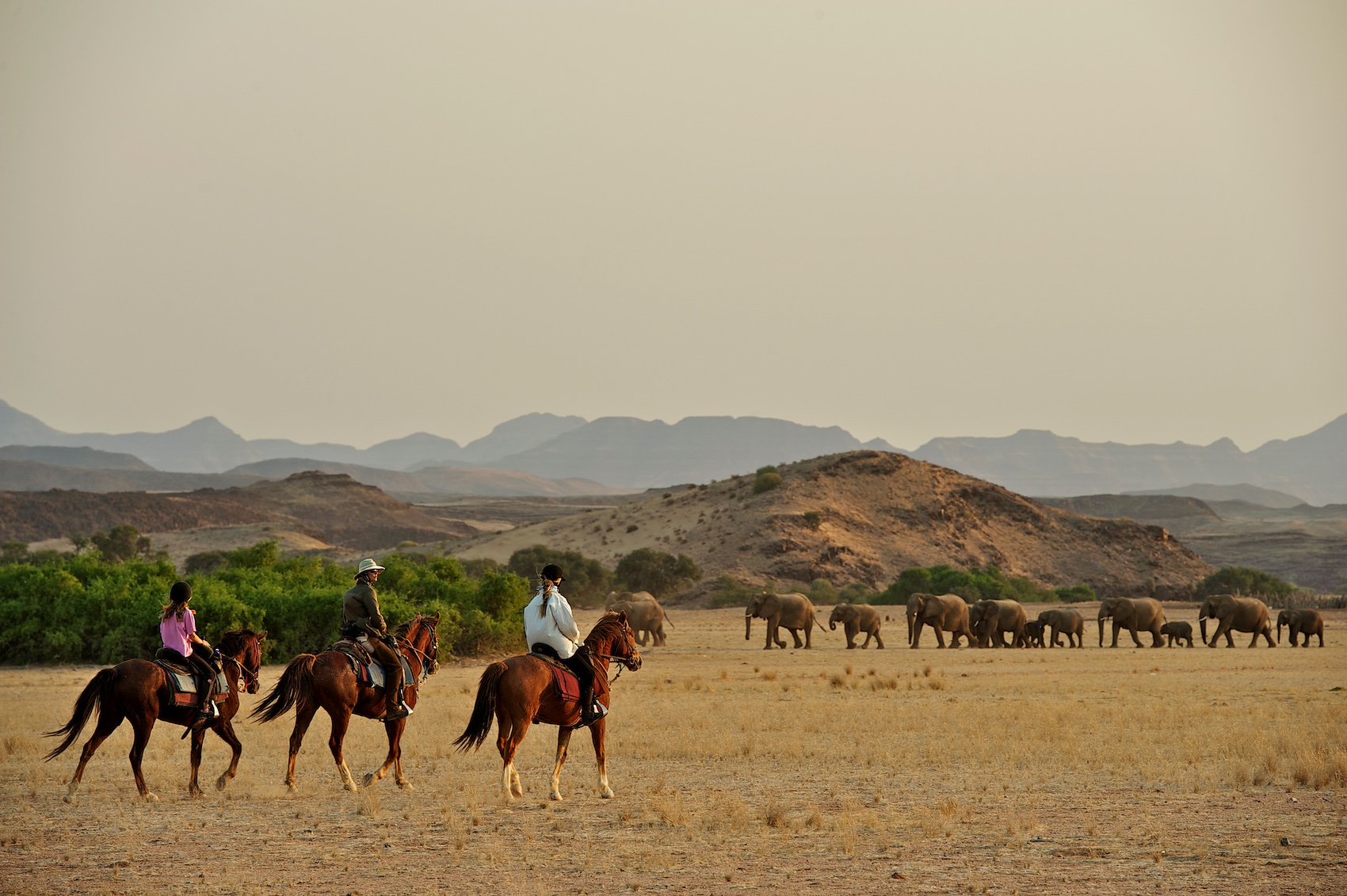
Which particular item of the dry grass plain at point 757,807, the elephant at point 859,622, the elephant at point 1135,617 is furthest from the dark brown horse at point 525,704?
the elephant at point 1135,617

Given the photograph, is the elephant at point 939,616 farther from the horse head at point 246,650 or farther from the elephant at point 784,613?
the horse head at point 246,650

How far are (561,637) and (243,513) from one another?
14669 centimetres

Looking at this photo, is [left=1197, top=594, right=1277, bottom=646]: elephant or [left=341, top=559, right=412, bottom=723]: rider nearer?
[left=341, top=559, right=412, bottom=723]: rider

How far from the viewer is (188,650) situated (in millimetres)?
14555

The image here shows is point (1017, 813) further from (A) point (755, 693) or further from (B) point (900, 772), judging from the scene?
(A) point (755, 693)

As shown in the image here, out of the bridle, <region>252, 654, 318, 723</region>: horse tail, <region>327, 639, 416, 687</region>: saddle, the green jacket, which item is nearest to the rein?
<region>252, 654, 318, 723</region>: horse tail

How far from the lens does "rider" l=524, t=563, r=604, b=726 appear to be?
14492 millimetres

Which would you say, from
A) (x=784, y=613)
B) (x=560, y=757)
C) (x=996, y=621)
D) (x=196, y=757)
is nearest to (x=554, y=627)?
(x=560, y=757)

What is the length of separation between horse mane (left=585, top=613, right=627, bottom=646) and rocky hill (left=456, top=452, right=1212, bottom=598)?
6955 cm

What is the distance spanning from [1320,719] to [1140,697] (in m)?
4.88

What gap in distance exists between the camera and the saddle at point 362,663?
580 inches

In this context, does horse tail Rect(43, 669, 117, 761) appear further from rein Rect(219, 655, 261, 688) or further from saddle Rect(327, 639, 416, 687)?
saddle Rect(327, 639, 416, 687)

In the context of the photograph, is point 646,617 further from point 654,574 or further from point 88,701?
point 654,574

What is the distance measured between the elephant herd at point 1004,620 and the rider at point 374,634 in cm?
2972
